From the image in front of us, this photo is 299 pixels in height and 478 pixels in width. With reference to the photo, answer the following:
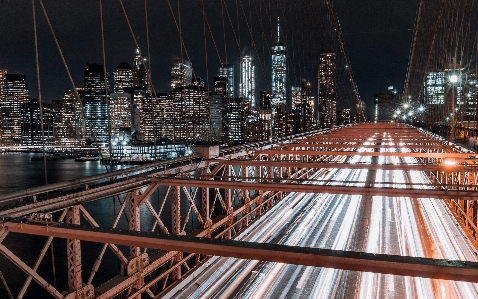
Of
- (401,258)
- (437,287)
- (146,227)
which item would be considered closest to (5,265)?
(146,227)

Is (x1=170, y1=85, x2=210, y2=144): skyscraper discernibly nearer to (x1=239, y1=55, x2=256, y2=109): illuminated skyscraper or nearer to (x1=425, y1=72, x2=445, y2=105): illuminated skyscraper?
(x1=239, y1=55, x2=256, y2=109): illuminated skyscraper

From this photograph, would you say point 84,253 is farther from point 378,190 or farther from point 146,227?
point 378,190

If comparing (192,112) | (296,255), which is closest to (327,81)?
(192,112)

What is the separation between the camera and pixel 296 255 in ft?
11.4

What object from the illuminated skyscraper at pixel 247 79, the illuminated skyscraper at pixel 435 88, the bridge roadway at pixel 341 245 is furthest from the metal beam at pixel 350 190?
the illuminated skyscraper at pixel 435 88

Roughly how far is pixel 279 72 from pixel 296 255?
4083cm

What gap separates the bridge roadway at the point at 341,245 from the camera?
26.5 feet

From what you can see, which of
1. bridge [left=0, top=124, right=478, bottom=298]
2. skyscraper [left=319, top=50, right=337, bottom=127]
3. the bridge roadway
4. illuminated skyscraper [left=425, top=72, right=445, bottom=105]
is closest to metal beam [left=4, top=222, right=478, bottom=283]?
bridge [left=0, top=124, right=478, bottom=298]

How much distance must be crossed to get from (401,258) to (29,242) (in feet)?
115

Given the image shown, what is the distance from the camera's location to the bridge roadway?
8086 mm

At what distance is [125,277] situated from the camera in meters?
6.54

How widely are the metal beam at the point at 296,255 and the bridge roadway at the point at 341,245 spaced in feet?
13.2

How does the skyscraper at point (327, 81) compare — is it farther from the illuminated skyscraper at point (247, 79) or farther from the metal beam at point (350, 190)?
the metal beam at point (350, 190)

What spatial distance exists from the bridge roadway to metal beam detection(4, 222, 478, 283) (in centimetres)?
403
